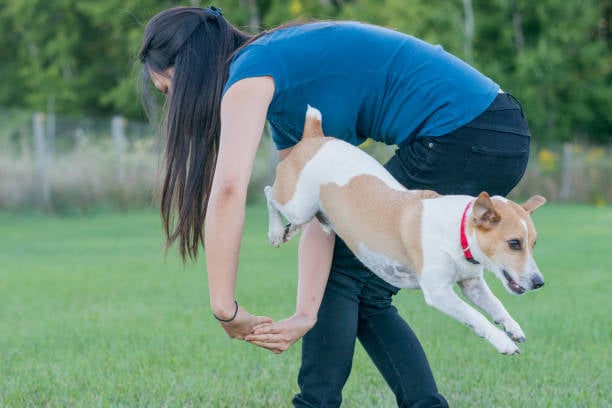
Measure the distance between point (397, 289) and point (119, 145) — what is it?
18.1m

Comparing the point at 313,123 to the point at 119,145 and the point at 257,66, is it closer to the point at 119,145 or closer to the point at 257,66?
the point at 257,66

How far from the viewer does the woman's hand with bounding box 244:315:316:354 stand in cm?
332

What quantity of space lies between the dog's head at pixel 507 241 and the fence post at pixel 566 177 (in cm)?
2539

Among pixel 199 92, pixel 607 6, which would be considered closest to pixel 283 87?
pixel 199 92

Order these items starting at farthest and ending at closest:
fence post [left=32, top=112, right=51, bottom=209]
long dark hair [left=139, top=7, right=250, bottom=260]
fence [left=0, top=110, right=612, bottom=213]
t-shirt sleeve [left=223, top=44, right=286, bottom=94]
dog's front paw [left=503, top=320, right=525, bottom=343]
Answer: fence post [left=32, top=112, right=51, bottom=209] < fence [left=0, top=110, right=612, bottom=213] < long dark hair [left=139, top=7, right=250, bottom=260] < t-shirt sleeve [left=223, top=44, right=286, bottom=94] < dog's front paw [left=503, top=320, right=525, bottom=343]

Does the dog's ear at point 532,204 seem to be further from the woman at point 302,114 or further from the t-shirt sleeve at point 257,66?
the t-shirt sleeve at point 257,66

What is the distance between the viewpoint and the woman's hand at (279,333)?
3.32 metres

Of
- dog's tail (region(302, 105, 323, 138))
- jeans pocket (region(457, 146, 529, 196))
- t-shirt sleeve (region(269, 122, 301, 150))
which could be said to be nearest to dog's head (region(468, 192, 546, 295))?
jeans pocket (region(457, 146, 529, 196))

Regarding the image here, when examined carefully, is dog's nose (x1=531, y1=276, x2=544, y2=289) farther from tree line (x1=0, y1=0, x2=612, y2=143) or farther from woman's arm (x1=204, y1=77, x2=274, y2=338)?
tree line (x1=0, y1=0, x2=612, y2=143)

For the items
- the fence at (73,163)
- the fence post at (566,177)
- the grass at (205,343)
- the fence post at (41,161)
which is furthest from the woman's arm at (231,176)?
the fence post at (566,177)

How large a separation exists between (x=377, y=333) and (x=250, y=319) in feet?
2.25

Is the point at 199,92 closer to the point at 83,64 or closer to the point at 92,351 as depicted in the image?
the point at 92,351

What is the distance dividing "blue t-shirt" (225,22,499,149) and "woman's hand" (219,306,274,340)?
2.31ft

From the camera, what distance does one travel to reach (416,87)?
10.6 ft
